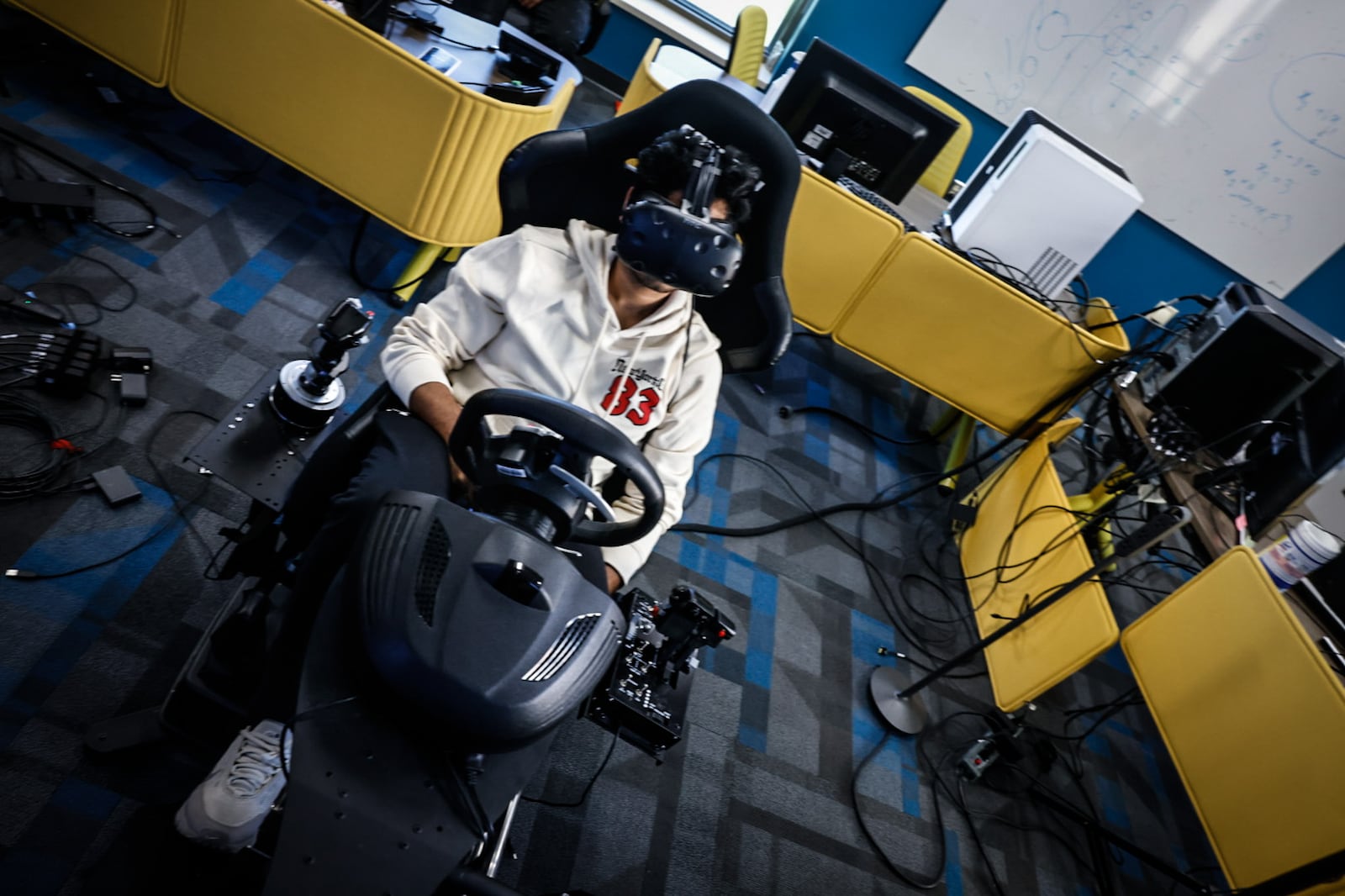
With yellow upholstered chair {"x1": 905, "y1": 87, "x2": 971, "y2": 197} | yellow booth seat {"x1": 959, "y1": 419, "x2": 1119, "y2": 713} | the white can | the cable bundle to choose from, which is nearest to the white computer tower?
yellow booth seat {"x1": 959, "y1": 419, "x2": 1119, "y2": 713}

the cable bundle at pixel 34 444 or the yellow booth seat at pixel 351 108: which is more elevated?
the yellow booth seat at pixel 351 108

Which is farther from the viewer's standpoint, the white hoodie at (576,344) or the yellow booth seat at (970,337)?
the yellow booth seat at (970,337)

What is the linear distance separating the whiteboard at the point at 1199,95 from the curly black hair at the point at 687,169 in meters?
3.47

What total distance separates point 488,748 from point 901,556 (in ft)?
7.01

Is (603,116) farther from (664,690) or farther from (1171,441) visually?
(664,690)

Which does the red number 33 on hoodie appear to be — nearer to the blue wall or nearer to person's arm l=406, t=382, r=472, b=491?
person's arm l=406, t=382, r=472, b=491

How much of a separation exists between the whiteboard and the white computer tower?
5.57ft

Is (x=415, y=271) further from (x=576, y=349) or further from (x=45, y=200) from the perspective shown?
(x=576, y=349)

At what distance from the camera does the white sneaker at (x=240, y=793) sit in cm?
112

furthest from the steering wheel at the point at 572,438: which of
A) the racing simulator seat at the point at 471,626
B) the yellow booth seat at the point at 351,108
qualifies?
the yellow booth seat at the point at 351,108

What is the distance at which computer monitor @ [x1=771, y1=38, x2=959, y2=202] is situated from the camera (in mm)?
2420

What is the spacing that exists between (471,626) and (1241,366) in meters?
2.27

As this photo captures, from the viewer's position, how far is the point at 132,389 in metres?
1.81

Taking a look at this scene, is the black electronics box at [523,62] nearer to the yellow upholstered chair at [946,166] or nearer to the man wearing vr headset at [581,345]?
the man wearing vr headset at [581,345]
